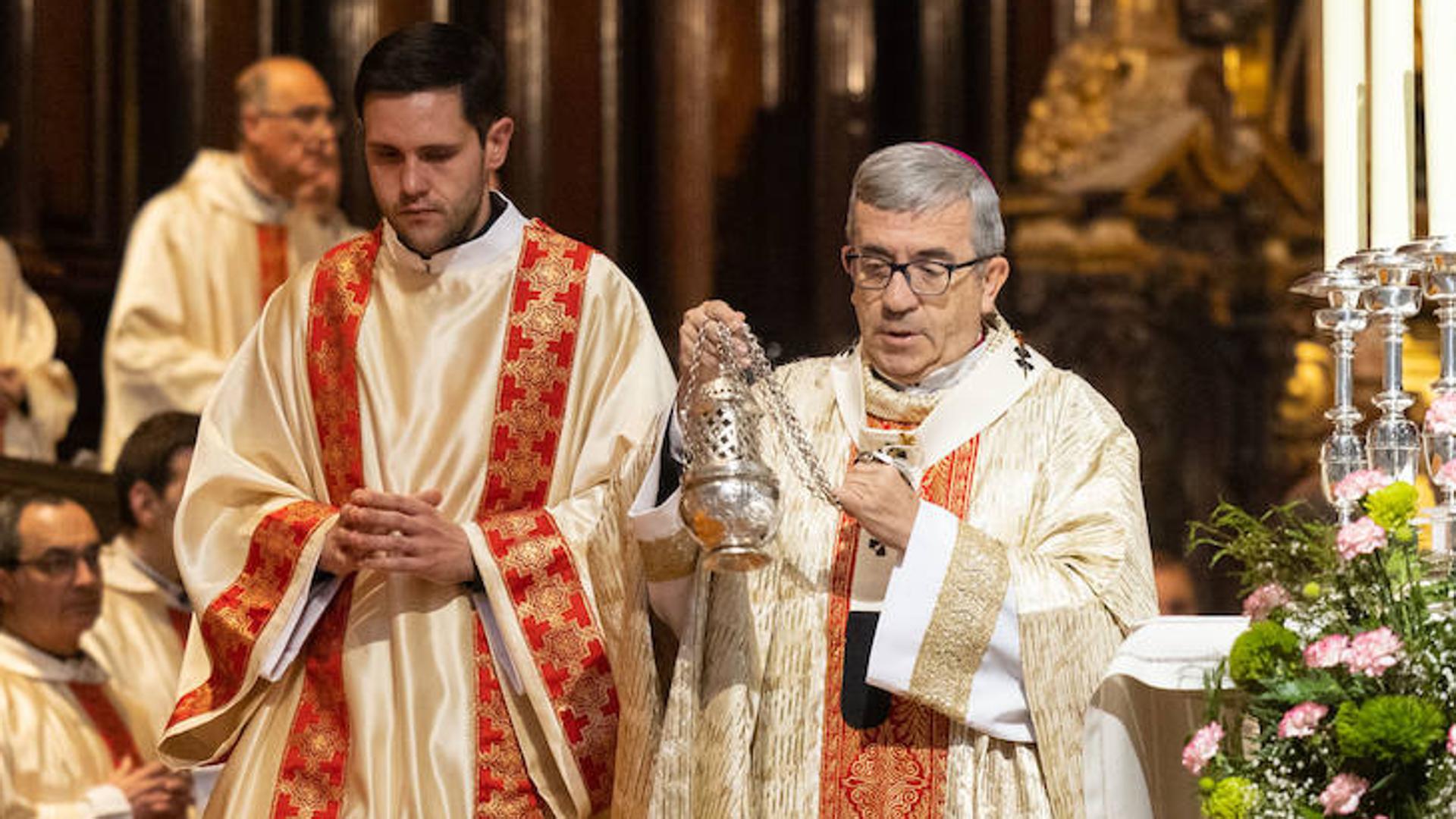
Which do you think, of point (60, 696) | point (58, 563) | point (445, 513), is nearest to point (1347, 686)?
point (445, 513)

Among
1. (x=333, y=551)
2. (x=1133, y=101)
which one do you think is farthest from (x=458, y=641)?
(x=1133, y=101)

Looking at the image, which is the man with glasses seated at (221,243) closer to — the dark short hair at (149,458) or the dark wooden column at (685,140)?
the dark short hair at (149,458)

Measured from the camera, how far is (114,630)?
8328 mm

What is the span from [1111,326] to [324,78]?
294 centimetres

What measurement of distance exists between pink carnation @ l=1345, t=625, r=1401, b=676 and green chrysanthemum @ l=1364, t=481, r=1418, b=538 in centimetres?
16

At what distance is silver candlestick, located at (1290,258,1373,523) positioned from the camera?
13.5ft

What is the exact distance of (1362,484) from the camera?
149 inches

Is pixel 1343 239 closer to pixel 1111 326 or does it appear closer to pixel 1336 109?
pixel 1336 109

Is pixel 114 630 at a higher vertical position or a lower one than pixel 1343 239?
lower

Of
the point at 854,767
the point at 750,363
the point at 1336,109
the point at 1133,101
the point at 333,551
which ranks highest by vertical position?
the point at 1133,101

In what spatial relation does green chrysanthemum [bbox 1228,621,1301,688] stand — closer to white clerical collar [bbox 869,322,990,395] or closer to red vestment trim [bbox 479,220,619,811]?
white clerical collar [bbox 869,322,990,395]

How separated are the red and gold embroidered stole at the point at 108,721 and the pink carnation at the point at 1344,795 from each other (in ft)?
16.2

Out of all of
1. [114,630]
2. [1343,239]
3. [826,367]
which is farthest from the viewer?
[114,630]

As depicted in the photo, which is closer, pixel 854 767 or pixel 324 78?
pixel 854 767
